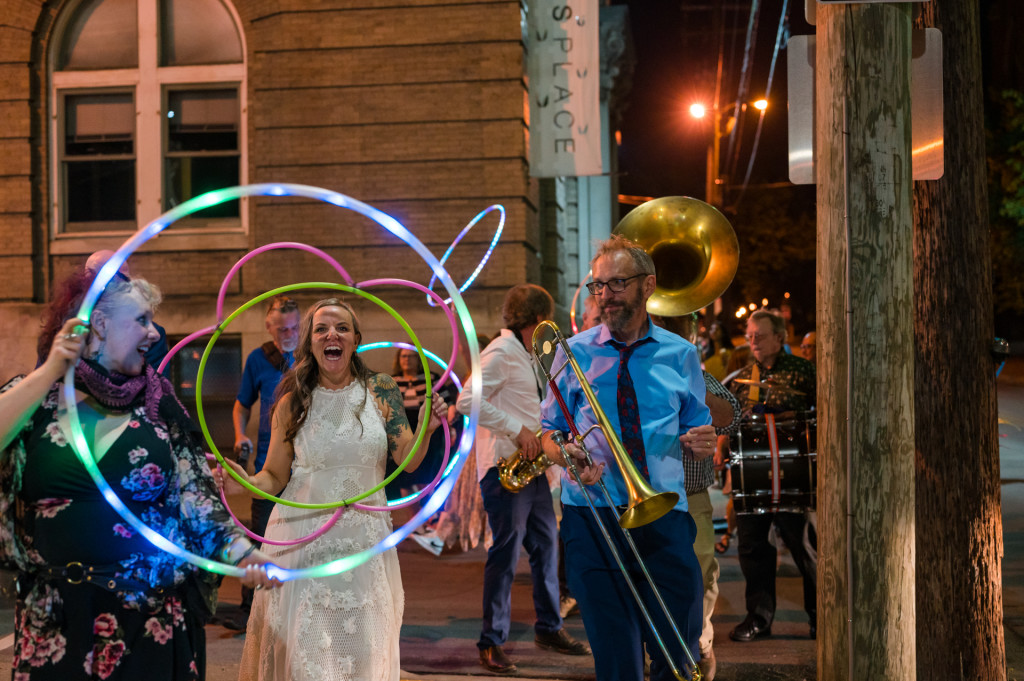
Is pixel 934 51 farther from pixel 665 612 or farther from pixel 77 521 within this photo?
pixel 77 521

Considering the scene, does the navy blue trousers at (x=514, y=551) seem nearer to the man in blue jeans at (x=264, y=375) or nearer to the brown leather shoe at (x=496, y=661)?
the brown leather shoe at (x=496, y=661)

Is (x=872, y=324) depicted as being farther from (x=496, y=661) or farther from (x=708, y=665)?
(x=496, y=661)

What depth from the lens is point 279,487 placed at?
4.73m

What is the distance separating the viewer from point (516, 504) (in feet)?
20.6

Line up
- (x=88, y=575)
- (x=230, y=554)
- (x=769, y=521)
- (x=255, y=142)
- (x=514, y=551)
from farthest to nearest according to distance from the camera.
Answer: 1. (x=255, y=142)
2. (x=769, y=521)
3. (x=514, y=551)
4. (x=230, y=554)
5. (x=88, y=575)

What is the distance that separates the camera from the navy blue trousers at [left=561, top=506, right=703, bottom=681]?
4.08 m

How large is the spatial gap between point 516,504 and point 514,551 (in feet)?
0.94

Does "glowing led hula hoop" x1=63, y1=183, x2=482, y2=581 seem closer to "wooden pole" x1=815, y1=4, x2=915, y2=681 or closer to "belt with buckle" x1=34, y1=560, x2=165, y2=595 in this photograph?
"belt with buckle" x1=34, y1=560, x2=165, y2=595

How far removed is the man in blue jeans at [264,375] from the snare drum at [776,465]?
3086mm

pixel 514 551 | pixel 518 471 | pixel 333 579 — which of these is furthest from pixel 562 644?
pixel 333 579

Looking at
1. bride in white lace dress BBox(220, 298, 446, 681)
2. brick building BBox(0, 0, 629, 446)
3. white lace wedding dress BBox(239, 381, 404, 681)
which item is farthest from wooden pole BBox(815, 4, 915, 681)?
brick building BBox(0, 0, 629, 446)

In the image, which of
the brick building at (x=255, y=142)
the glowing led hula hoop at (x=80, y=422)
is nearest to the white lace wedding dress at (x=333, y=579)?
the glowing led hula hoop at (x=80, y=422)

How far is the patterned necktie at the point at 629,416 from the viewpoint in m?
4.15

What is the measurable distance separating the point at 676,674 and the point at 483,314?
8.09 m
